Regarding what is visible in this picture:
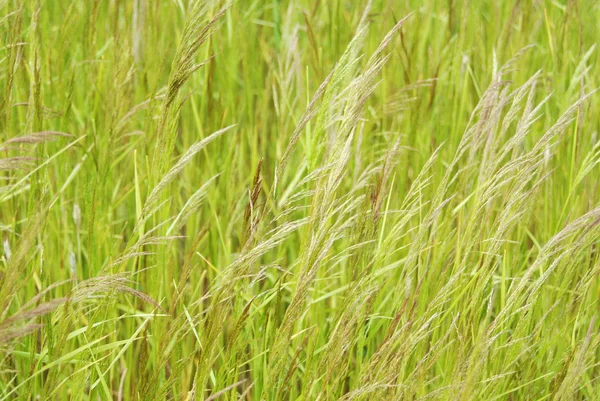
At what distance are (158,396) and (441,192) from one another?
541 millimetres

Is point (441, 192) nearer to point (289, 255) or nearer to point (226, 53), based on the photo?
point (289, 255)

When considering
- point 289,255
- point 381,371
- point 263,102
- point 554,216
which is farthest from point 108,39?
point 381,371

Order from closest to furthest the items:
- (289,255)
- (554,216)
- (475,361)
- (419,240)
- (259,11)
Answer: (475,361)
(419,240)
(554,216)
(289,255)
(259,11)

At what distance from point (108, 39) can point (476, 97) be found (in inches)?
41.9

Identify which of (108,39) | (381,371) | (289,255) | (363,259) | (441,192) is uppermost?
(108,39)

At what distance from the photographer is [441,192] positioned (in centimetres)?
130

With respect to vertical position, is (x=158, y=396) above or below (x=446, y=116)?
below

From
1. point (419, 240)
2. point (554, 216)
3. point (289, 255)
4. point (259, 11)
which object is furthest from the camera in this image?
point (259, 11)

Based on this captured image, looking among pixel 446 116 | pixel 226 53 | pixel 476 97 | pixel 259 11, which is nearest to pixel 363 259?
pixel 446 116

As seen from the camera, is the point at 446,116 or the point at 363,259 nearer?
the point at 363,259

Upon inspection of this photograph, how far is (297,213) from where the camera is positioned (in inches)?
86.9

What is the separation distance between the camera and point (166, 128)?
135 centimetres

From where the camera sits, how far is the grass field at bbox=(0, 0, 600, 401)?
4.08 feet

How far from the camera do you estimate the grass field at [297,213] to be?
49.0 inches
